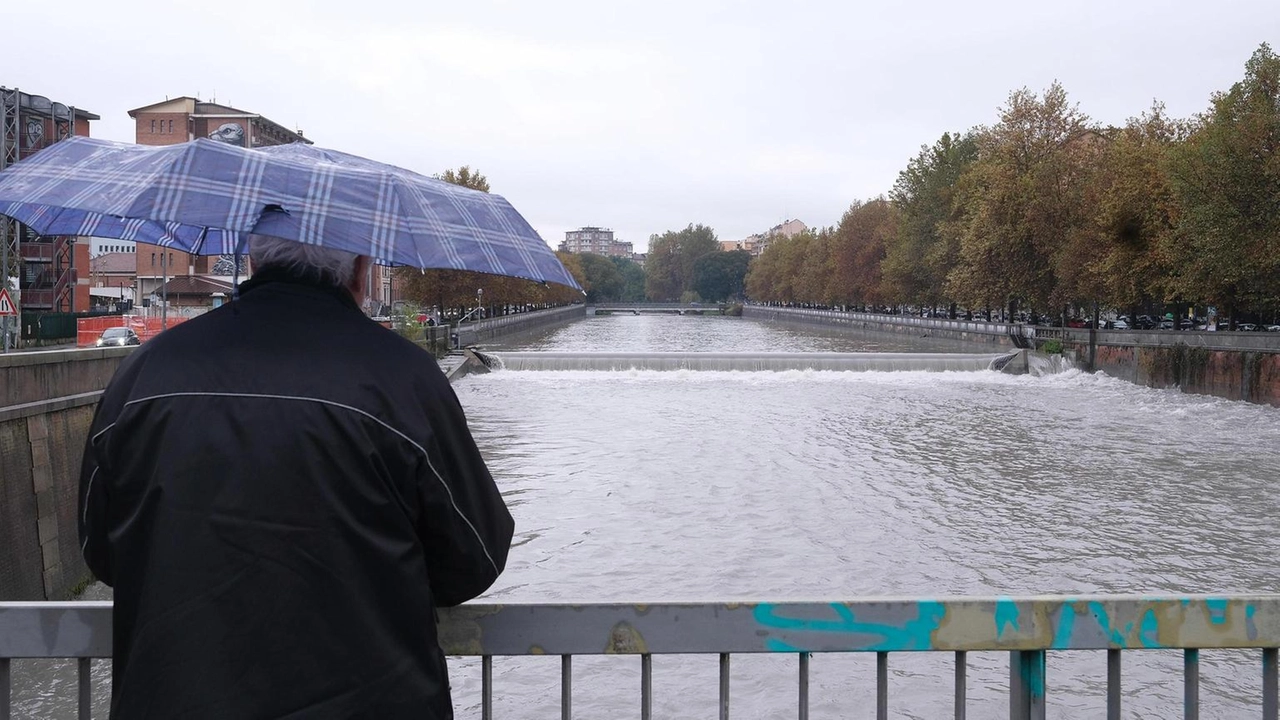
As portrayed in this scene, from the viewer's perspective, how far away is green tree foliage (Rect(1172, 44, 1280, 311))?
29.4m

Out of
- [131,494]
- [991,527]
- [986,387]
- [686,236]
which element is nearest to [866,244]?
[986,387]

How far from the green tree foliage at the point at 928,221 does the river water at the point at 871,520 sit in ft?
109

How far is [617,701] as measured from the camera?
870 cm

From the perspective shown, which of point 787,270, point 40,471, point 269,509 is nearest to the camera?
point 269,509

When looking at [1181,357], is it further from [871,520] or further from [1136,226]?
[871,520]

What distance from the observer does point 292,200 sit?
247 cm

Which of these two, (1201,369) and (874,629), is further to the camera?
(1201,369)

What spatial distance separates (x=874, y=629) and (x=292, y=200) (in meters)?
1.73

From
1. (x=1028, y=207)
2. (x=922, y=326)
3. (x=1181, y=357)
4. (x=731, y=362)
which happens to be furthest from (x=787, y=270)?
(x=1181, y=357)

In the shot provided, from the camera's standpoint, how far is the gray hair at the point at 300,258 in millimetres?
2457

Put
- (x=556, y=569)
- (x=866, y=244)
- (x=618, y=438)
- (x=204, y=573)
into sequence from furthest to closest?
(x=866, y=244)
(x=618, y=438)
(x=556, y=569)
(x=204, y=573)

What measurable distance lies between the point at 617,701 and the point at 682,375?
1115 inches

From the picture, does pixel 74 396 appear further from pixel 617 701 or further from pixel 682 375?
pixel 682 375

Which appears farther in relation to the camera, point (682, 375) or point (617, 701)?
point (682, 375)
